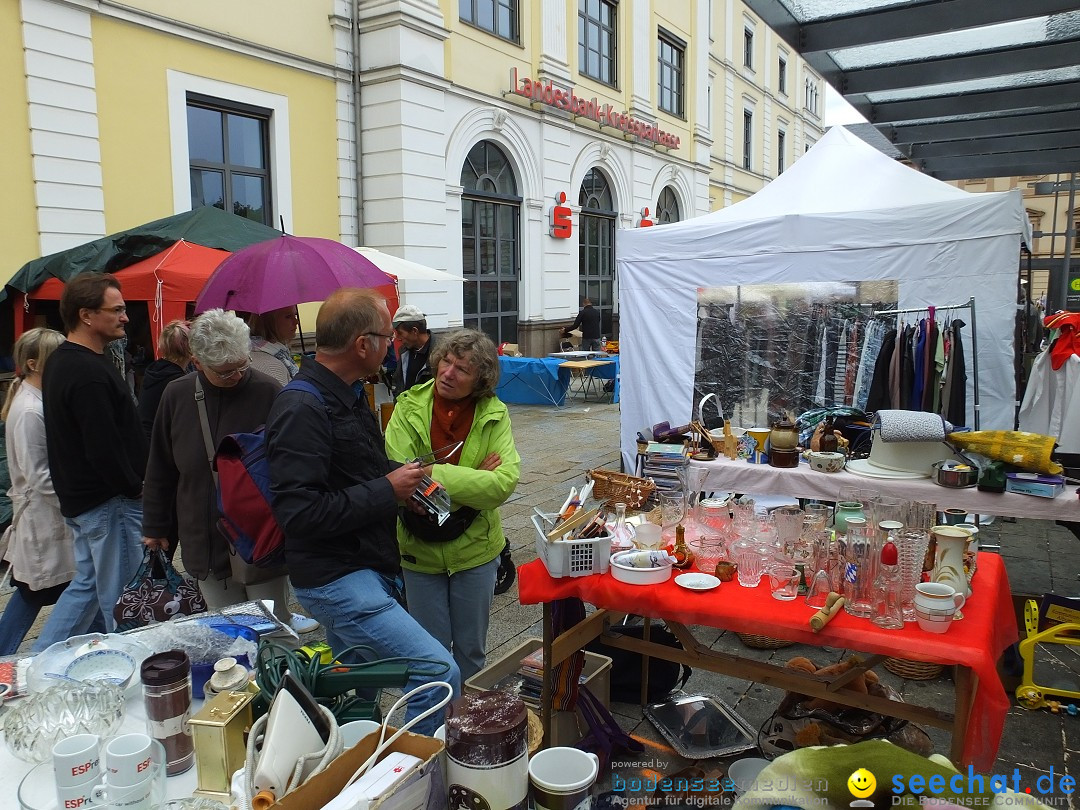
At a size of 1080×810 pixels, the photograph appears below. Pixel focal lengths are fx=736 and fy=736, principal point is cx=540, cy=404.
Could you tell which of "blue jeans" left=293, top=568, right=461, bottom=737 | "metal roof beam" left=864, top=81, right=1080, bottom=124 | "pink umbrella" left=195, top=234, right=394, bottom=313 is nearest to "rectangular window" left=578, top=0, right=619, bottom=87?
"metal roof beam" left=864, top=81, right=1080, bottom=124

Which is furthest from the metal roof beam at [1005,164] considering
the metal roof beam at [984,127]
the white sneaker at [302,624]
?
the white sneaker at [302,624]

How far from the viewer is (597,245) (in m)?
17.2

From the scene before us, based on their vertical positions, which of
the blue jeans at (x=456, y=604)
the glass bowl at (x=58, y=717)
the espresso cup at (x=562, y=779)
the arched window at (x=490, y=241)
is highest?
the arched window at (x=490, y=241)

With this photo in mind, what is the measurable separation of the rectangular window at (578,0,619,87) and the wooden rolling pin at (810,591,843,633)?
15437mm

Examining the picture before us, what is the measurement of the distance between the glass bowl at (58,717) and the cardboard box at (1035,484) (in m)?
3.73

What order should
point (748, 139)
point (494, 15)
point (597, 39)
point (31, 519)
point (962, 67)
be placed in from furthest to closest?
point (748, 139) < point (597, 39) < point (494, 15) < point (962, 67) < point (31, 519)

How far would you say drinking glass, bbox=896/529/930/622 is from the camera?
2.32 metres

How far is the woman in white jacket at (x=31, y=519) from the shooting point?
3.15 metres

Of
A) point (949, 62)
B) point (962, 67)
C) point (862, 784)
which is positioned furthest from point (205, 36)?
point (862, 784)

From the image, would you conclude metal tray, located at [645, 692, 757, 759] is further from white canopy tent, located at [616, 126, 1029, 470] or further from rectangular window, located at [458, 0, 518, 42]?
rectangular window, located at [458, 0, 518, 42]

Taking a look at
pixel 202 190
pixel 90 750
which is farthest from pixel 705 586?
pixel 202 190

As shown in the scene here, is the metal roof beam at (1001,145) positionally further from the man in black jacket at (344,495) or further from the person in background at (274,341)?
the man in black jacket at (344,495)

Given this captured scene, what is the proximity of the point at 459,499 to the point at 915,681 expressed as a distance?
8.04 feet

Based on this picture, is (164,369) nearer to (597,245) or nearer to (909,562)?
(909,562)
